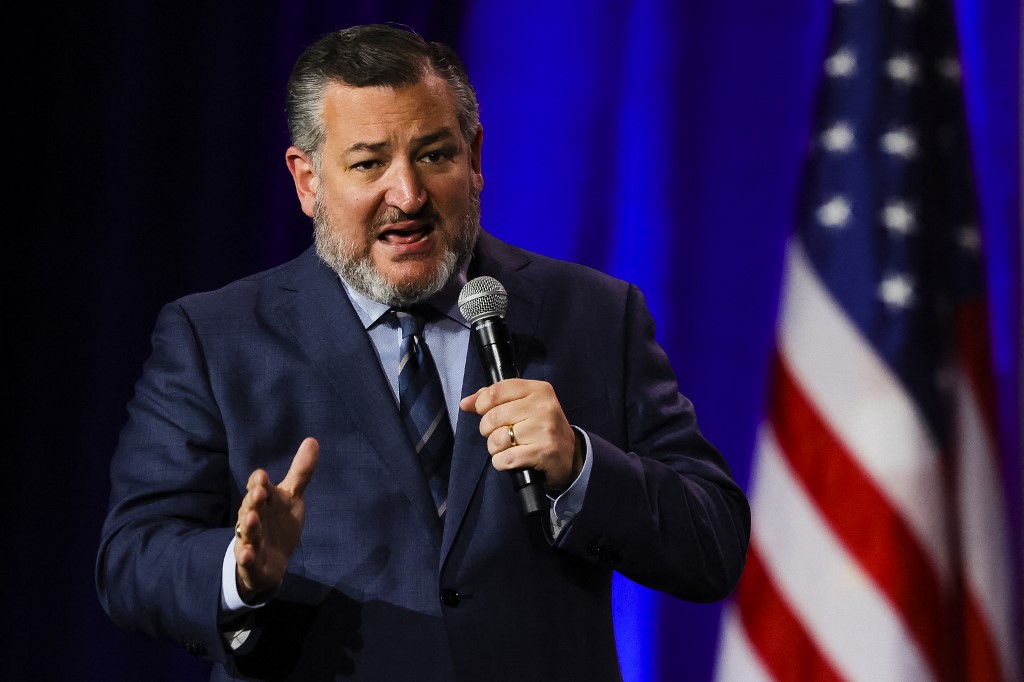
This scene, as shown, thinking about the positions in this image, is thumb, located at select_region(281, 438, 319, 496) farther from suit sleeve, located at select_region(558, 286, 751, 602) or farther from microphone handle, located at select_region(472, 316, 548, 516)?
suit sleeve, located at select_region(558, 286, 751, 602)

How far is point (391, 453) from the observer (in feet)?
5.61

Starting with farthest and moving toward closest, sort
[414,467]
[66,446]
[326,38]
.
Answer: [66,446], [326,38], [414,467]

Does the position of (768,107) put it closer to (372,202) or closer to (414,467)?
(372,202)

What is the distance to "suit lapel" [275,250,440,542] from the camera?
1.70m

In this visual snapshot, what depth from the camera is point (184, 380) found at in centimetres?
180

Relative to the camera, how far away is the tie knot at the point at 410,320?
1.86 m

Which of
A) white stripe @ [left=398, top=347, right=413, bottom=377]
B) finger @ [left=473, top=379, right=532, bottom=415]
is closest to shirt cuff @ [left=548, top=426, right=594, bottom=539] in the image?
finger @ [left=473, top=379, right=532, bottom=415]

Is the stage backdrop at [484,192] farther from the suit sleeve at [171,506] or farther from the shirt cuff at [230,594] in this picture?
the shirt cuff at [230,594]

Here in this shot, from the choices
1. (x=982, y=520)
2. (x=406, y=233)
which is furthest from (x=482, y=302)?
(x=982, y=520)

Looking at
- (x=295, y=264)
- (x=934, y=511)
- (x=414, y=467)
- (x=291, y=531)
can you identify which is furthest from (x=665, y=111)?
(x=291, y=531)

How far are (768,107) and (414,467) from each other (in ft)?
5.60

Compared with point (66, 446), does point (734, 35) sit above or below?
above

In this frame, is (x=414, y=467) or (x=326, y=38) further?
(x=326, y=38)

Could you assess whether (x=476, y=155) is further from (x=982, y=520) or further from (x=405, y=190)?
(x=982, y=520)
